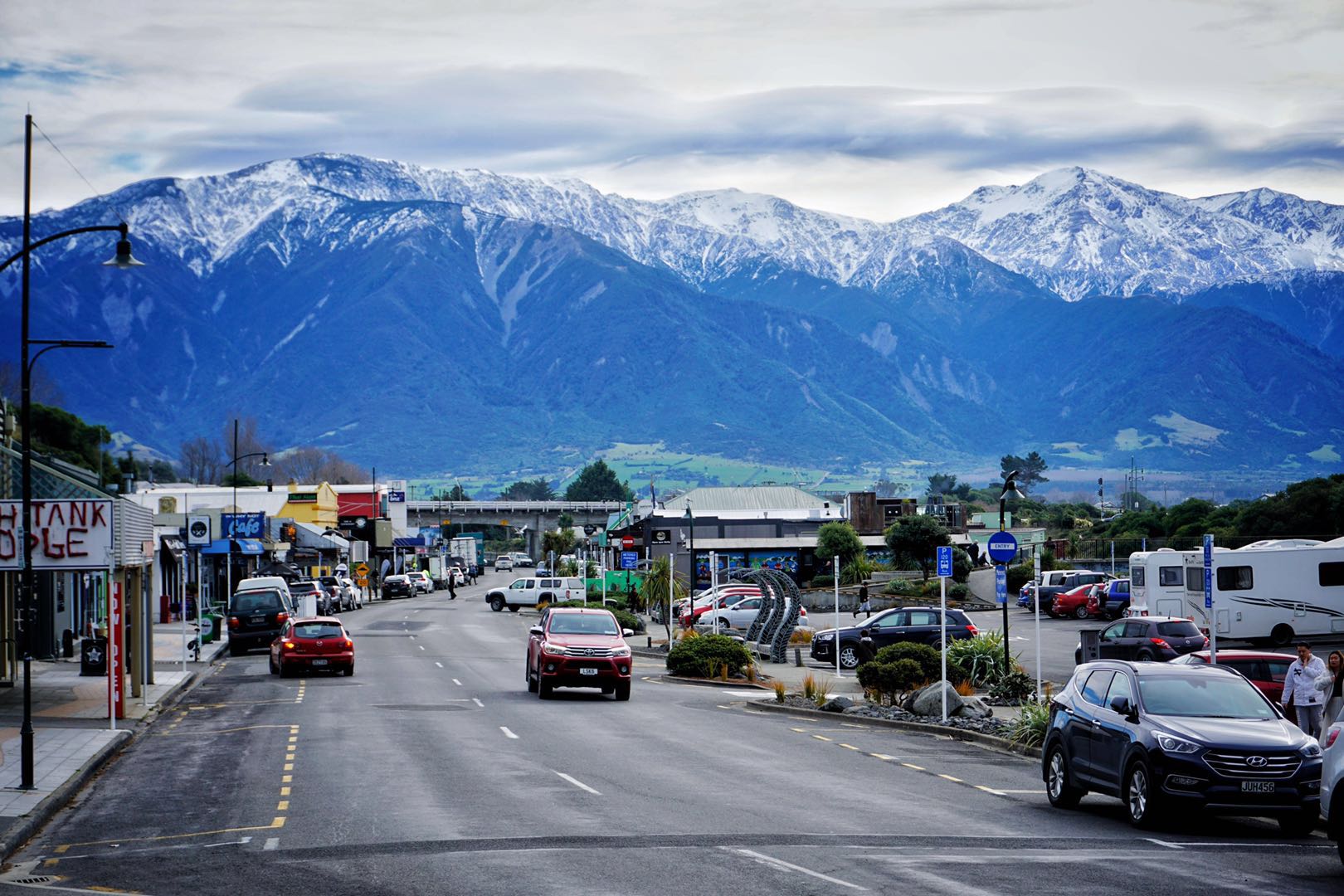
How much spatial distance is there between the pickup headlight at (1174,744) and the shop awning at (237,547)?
56183mm

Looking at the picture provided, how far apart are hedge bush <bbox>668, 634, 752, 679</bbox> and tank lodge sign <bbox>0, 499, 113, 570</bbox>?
15.9 metres

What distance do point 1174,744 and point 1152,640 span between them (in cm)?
2372

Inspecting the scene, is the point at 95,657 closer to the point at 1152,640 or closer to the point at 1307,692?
the point at 1152,640

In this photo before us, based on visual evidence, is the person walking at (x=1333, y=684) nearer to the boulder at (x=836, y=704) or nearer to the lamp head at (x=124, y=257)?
the boulder at (x=836, y=704)

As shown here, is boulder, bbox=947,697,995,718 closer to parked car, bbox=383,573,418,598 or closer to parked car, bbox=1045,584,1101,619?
parked car, bbox=1045,584,1101,619

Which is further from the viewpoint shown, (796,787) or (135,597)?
(135,597)

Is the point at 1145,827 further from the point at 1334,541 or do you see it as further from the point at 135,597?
the point at 1334,541

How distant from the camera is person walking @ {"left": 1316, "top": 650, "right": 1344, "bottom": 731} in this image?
2283cm

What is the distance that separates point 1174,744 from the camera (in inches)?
659

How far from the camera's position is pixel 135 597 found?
33.4m

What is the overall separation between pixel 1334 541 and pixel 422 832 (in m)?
37.9

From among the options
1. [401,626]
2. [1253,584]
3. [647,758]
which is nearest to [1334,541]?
[1253,584]

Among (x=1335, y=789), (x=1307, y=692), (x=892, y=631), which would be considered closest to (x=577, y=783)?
(x=1335, y=789)

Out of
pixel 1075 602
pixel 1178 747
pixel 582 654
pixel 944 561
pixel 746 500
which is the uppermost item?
pixel 746 500
